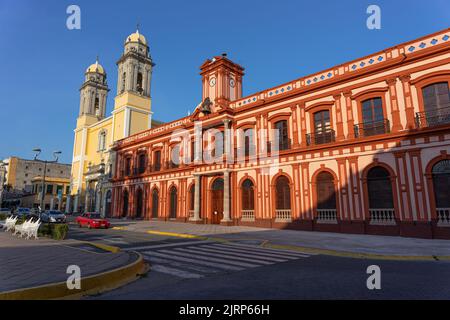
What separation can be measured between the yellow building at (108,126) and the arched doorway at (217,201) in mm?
19431

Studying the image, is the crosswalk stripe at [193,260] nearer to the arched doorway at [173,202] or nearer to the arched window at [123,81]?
the arched doorway at [173,202]

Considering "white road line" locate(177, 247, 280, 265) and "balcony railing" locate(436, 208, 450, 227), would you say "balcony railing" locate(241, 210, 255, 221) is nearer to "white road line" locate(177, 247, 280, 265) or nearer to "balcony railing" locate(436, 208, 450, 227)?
"white road line" locate(177, 247, 280, 265)

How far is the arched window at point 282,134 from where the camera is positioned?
20859 millimetres

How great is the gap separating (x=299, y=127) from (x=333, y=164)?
12.3 feet

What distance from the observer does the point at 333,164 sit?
18.2 meters

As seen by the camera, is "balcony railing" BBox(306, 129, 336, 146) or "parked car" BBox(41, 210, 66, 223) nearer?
"balcony railing" BBox(306, 129, 336, 146)

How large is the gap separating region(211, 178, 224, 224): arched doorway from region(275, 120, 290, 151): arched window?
21.1ft

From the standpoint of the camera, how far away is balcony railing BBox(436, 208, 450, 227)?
14.0 meters

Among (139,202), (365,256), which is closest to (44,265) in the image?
(365,256)

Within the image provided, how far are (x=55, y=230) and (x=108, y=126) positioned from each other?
3457 centimetres

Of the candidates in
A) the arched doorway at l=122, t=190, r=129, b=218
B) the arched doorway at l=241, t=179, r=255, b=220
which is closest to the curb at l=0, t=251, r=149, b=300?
the arched doorway at l=241, t=179, r=255, b=220

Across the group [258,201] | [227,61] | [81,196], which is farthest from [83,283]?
[81,196]

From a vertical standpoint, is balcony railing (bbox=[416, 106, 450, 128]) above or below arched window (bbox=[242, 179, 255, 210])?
above

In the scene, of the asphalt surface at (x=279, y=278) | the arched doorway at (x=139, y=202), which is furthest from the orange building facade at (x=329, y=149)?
the asphalt surface at (x=279, y=278)
